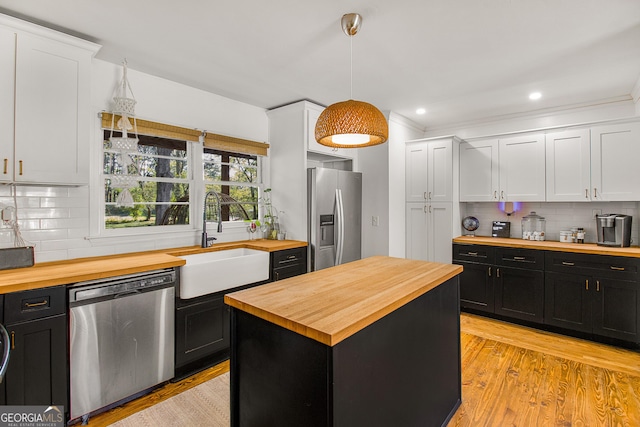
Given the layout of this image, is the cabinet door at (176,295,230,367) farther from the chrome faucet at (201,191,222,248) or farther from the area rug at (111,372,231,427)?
the chrome faucet at (201,191,222,248)

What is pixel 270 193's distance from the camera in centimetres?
413

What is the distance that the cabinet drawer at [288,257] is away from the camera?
330 cm

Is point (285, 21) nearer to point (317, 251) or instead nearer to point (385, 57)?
point (385, 57)

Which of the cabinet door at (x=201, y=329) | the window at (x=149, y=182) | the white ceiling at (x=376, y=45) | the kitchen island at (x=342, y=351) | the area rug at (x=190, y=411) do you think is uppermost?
the white ceiling at (x=376, y=45)

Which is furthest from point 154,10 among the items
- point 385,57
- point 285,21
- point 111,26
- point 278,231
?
point 278,231

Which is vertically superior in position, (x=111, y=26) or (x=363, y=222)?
Answer: (x=111, y=26)

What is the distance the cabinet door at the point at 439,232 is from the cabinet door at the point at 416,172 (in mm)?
240

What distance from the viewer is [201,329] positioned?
103 inches

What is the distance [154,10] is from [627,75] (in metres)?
4.05

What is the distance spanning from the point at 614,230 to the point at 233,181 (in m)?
4.11

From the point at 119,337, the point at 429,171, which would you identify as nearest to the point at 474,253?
the point at 429,171

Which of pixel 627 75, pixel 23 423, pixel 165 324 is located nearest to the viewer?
pixel 23 423

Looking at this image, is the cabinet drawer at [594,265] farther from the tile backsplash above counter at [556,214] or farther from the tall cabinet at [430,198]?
the tall cabinet at [430,198]

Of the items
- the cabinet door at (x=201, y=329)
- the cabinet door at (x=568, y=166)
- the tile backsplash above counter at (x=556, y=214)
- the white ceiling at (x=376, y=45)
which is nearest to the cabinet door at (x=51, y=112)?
the white ceiling at (x=376, y=45)
